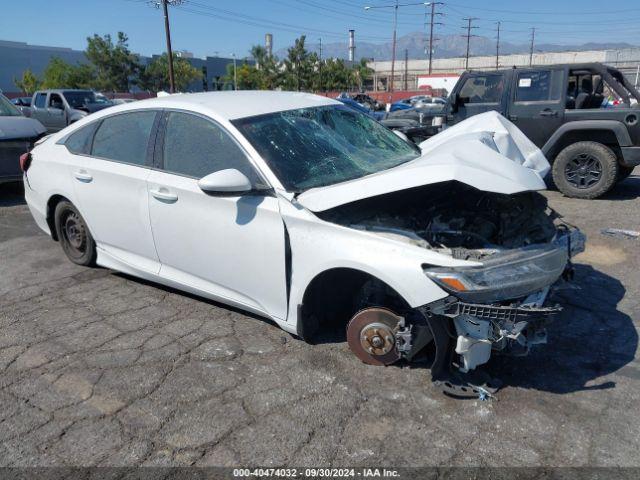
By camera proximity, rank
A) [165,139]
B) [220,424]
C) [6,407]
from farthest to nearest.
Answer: [165,139], [6,407], [220,424]

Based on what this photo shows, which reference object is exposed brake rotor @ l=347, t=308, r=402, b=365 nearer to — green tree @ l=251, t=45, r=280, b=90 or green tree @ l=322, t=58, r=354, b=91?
green tree @ l=251, t=45, r=280, b=90

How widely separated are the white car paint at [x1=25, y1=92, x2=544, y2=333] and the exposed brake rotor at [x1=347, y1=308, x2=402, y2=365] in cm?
35

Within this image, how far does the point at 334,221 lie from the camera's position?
9.98ft

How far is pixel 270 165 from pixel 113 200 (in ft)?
5.06

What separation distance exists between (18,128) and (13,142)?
34 cm

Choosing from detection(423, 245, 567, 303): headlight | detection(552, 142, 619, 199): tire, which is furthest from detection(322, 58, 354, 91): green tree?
detection(423, 245, 567, 303): headlight

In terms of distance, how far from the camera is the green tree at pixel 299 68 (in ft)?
142

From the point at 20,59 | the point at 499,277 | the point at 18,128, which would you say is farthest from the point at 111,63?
the point at 499,277

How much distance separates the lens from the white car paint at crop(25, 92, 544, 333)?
2811mm

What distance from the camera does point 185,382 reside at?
308 cm

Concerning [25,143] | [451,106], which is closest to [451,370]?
[451,106]

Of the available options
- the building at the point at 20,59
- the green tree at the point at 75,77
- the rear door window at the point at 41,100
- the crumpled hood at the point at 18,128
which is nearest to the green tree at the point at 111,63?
the green tree at the point at 75,77

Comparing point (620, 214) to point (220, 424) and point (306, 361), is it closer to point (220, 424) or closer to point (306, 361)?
point (306, 361)

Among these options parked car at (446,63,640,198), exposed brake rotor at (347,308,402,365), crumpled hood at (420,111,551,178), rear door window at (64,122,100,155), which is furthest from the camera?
parked car at (446,63,640,198)
